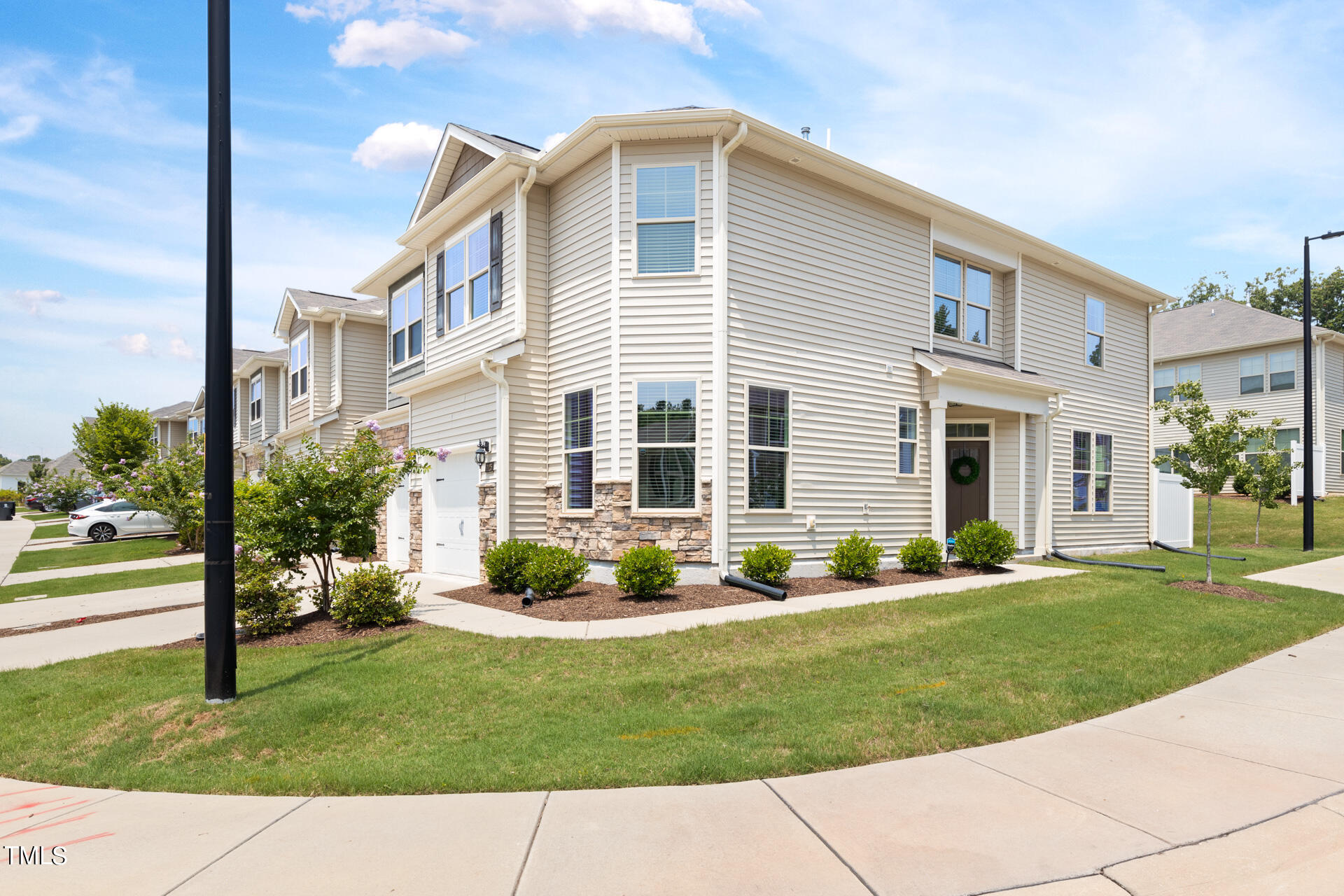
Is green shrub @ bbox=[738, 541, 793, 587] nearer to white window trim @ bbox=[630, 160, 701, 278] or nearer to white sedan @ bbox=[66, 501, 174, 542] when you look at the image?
white window trim @ bbox=[630, 160, 701, 278]

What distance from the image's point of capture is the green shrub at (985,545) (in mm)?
13180

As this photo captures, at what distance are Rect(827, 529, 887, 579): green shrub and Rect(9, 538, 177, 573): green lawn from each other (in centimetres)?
1775

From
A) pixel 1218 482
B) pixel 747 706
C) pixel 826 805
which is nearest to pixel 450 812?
pixel 826 805

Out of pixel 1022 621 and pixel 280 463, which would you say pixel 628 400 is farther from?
pixel 1022 621

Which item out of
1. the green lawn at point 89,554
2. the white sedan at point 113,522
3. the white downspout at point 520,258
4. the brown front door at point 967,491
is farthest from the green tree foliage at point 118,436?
the brown front door at point 967,491

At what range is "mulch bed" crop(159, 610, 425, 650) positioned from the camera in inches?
345

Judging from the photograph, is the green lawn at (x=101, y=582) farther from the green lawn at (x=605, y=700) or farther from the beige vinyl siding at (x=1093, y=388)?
the beige vinyl siding at (x=1093, y=388)

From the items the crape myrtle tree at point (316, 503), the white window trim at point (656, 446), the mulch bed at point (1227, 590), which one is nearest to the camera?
the crape myrtle tree at point (316, 503)

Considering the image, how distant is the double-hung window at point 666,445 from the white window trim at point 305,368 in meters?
15.5

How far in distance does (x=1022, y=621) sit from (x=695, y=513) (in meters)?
4.39

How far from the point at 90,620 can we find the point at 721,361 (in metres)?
9.55

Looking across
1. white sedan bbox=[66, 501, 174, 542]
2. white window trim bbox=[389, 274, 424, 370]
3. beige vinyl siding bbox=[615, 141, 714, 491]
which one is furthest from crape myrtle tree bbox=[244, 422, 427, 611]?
white sedan bbox=[66, 501, 174, 542]

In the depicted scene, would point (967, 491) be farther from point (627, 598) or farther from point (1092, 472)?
point (627, 598)

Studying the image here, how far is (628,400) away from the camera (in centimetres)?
1145
